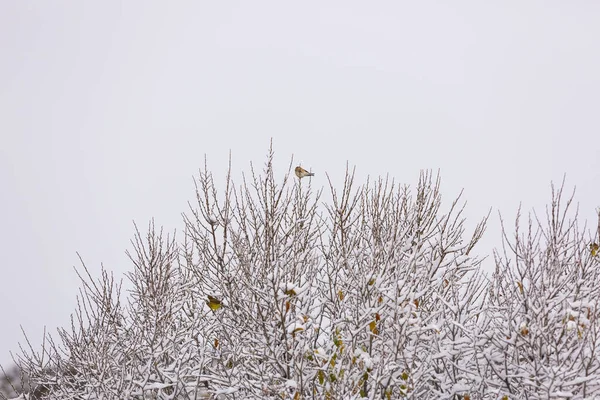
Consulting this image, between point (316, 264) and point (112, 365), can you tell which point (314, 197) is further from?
point (112, 365)

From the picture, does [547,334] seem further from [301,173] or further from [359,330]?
[301,173]

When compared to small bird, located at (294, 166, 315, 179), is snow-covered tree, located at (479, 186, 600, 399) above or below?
below

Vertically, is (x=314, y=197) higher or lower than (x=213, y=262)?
higher

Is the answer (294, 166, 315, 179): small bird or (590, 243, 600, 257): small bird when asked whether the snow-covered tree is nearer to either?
(590, 243, 600, 257): small bird

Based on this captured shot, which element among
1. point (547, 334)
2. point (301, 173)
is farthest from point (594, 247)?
point (301, 173)

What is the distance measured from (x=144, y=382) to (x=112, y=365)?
115 cm

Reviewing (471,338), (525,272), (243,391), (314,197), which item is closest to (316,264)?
(314,197)

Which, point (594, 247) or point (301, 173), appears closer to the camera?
point (594, 247)

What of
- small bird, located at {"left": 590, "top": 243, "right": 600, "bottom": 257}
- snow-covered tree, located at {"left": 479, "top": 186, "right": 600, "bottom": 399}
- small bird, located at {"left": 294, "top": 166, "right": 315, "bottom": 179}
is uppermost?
small bird, located at {"left": 294, "top": 166, "right": 315, "bottom": 179}

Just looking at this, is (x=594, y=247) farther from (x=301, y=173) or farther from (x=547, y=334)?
(x=301, y=173)

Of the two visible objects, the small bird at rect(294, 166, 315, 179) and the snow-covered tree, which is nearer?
the snow-covered tree

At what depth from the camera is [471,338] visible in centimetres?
583

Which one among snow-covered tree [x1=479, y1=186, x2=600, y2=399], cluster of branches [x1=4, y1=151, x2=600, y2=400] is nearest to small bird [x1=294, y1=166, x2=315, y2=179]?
cluster of branches [x1=4, y1=151, x2=600, y2=400]

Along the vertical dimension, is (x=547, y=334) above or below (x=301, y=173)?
below
